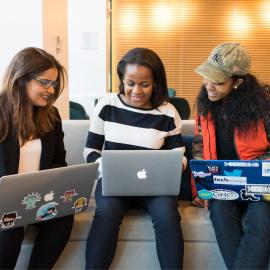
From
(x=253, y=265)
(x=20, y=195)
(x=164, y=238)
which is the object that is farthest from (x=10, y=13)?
(x=253, y=265)

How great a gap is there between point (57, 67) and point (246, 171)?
0.82 meters

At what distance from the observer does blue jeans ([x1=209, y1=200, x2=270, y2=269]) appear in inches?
49.8

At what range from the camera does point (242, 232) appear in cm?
140

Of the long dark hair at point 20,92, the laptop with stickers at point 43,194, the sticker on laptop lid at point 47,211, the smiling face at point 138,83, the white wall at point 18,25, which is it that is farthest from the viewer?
the white wall at point 18,25

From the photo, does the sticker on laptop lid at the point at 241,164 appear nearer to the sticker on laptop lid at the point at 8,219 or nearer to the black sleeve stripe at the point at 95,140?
the black sleeve stripe at the point at 95,140

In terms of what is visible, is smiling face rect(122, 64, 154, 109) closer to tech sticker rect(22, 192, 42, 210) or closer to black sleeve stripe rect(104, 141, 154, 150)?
black sleeve stripe rect(104, 141, 154, 150)

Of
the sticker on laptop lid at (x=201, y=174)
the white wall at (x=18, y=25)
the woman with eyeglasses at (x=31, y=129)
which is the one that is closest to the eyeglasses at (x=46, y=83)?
the woman with eyeglasses at (x=31, y=129)

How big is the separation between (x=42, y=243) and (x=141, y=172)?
44 cm

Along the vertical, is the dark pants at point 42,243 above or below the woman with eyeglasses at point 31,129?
below

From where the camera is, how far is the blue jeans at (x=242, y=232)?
126cm

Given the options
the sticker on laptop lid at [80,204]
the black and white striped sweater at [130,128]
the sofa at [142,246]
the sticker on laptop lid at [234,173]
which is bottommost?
the sofa at [142,246]

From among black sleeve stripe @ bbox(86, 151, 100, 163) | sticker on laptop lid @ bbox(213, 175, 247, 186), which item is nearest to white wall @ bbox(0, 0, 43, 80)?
black sleeve stripe @ bbox(86, 151, 100, 163)

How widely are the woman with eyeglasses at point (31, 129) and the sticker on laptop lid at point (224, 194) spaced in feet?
1.84

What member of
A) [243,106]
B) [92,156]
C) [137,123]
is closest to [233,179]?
[243,106]
